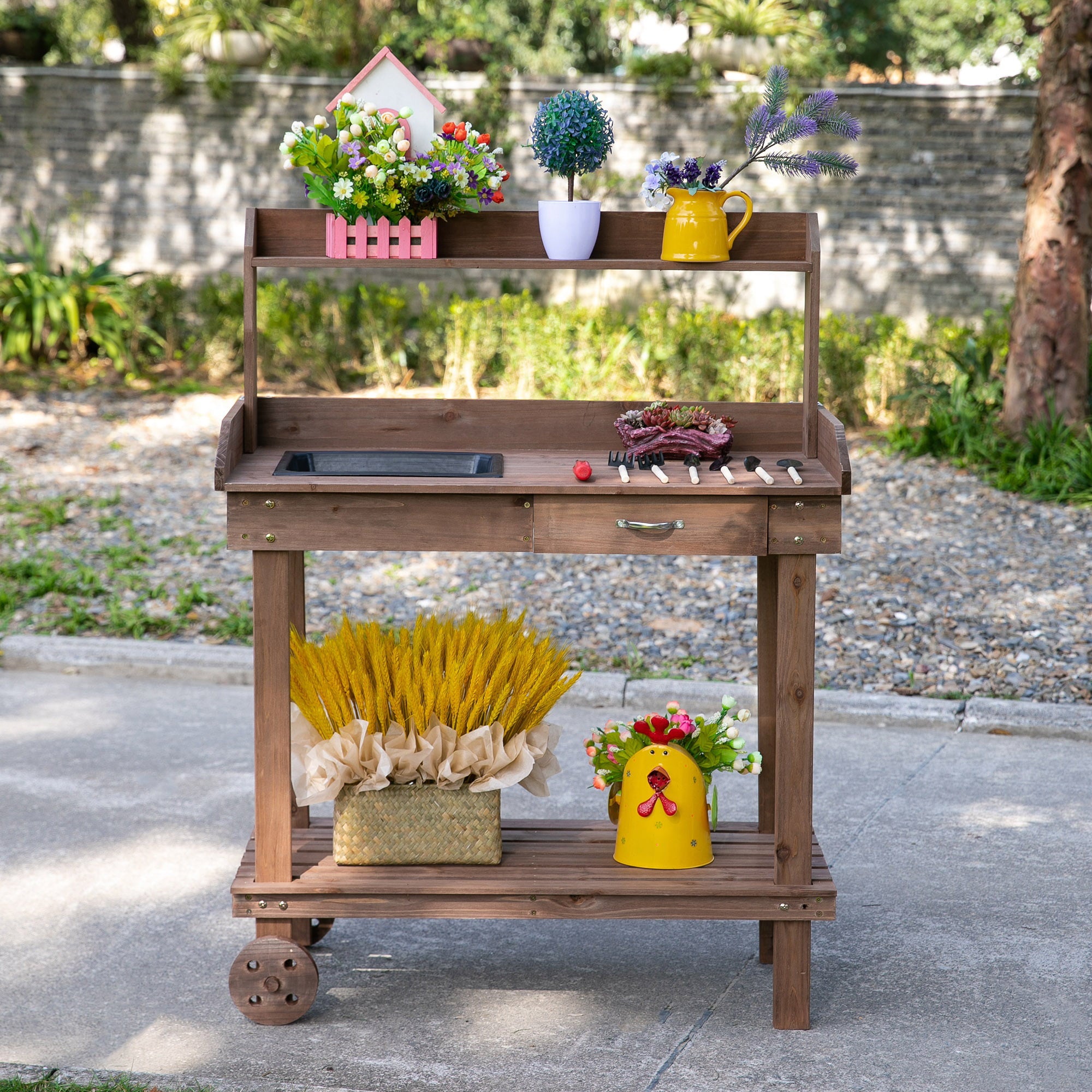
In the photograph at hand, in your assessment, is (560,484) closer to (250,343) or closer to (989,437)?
(250,343)

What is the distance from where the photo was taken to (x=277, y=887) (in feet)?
8.60

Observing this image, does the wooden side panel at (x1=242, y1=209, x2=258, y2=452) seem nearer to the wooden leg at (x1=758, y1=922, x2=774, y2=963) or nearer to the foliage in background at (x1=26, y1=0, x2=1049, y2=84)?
the wooden leg at (x1=758, y1=922, x2=774, y2=963)

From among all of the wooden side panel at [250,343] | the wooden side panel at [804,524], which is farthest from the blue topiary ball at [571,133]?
the wooden side panel at [804,524]

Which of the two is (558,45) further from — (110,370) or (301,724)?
(301,724)

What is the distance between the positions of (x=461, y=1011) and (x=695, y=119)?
27.7 feet

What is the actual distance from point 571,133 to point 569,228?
0.68 feet

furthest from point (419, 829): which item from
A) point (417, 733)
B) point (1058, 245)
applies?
point (1058, 245)

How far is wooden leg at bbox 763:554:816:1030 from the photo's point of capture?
258 centimetres

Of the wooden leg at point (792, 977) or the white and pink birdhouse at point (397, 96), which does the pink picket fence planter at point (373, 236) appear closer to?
the white and pink birdhouse at point (397, 96)

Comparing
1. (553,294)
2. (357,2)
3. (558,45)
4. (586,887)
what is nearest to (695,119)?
(553,294)

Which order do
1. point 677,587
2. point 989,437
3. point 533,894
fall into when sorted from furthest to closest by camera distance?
1. point 989,437
2. point 677,587
3. point 533,894

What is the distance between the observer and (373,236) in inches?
107

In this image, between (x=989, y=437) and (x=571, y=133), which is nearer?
(x=571, y=133)

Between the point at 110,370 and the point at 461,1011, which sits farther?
the point at 110,370
